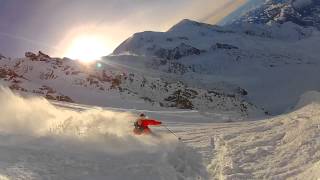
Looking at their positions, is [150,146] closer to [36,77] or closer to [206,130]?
[206,130]

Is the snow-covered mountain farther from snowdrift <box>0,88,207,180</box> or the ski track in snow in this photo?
the ski track in snow

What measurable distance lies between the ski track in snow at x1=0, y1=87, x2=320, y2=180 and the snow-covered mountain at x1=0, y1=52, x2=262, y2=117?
→ 25144 millimetres

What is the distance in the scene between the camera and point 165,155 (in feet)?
53.4

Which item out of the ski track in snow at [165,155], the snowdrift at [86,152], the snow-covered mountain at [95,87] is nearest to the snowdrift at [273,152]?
the ski track in snow at [165,155]

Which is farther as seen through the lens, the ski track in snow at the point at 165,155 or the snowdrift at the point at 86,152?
the ski track in snow at the point at 165,155

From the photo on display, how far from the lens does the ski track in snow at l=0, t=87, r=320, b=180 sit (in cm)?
1369

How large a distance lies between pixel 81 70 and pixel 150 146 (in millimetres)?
39597

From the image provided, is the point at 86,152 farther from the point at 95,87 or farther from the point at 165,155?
the point at 95,87

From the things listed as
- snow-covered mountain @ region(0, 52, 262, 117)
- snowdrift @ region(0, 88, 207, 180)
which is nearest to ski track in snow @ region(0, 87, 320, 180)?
snowdrift @ region(0, 88, 207, 180)

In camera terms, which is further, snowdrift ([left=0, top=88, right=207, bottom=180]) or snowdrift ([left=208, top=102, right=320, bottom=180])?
snowdrift ([left=208, top=102, right=320, bottom=180])

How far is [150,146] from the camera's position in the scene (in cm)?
1788

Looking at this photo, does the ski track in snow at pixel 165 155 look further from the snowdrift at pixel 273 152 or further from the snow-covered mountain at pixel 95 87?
the snow-covered mountain at pixel 95 87

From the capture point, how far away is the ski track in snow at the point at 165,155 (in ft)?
44.9

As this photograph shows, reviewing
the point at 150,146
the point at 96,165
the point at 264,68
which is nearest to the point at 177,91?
the point at 150,146
